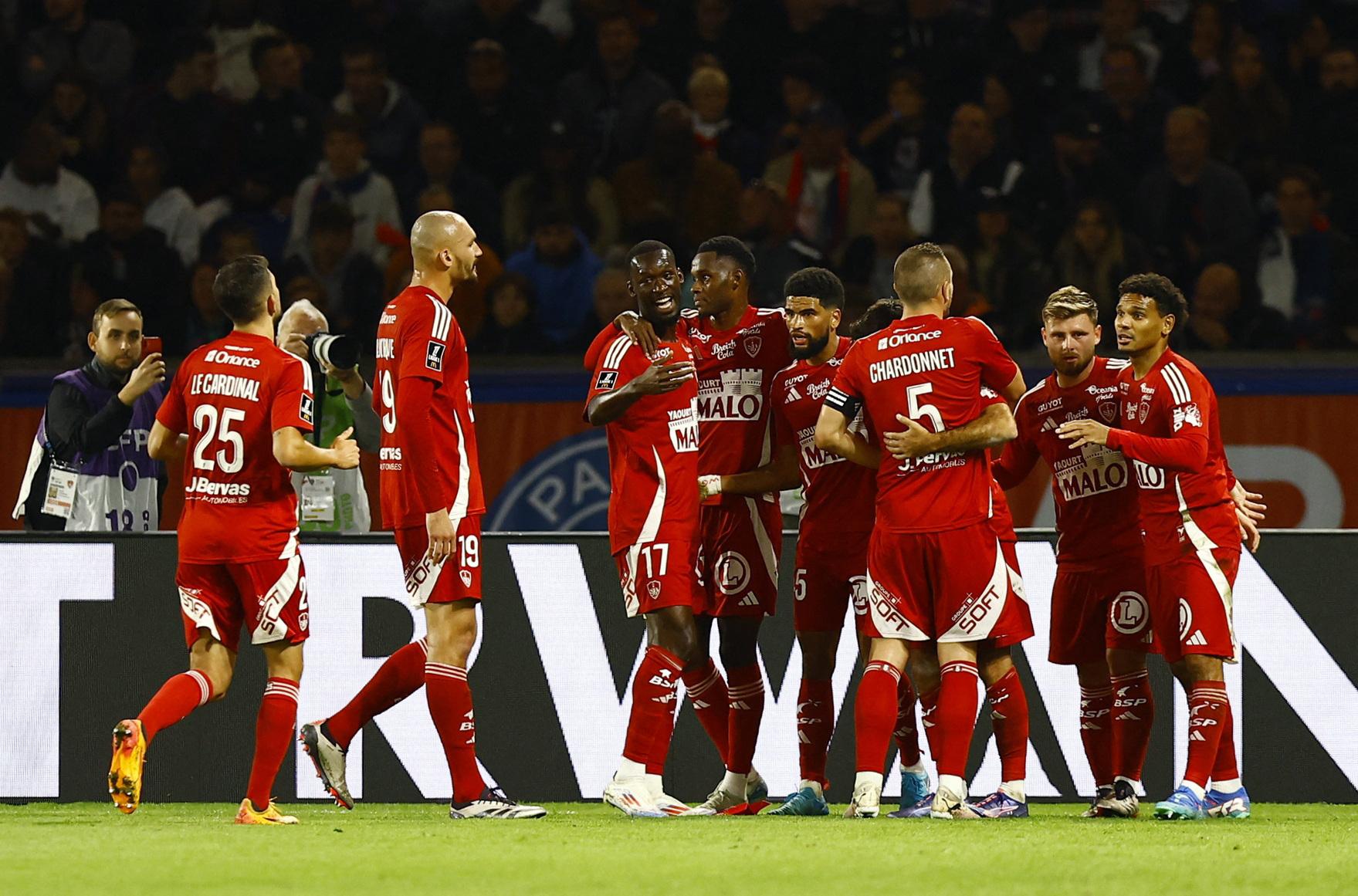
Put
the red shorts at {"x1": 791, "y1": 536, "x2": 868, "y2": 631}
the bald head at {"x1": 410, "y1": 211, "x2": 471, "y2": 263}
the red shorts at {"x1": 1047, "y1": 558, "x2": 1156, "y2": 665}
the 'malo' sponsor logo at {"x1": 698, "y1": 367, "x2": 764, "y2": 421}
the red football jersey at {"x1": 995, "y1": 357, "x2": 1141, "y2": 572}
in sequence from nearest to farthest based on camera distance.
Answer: the bald head at {"x1": 410, "y1": 211, "x2": 471, "y2": 263} < the red shorts at {"x1": 1047, "y1": 558, "x2": 1156, "y2": 665} < the red football jersey at {"x1": 995, "y1": 357, "x2": 1141, "y2": 572} < the red shorts at {"x1": 791, "y1": 536, "x2": 868, "y2": 631} < the 'malo' sponsor logo at {"x1": 698, "y1": 367, "x2": 764, "y2": 421}

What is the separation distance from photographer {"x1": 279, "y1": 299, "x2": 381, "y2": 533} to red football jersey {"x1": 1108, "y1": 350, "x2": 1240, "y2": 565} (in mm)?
3788

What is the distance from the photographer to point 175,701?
689cm

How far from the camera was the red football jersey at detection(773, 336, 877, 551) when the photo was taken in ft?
25.3

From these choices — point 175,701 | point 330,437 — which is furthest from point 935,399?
point 330,437

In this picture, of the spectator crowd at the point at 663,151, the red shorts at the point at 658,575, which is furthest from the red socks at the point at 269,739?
the spectator crowd at the point at 663,151

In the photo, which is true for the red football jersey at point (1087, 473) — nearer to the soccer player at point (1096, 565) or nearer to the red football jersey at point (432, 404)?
the soccer player at point (1096, 565)

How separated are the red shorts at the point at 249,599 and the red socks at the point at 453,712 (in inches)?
21.5

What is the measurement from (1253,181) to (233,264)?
8.75 m

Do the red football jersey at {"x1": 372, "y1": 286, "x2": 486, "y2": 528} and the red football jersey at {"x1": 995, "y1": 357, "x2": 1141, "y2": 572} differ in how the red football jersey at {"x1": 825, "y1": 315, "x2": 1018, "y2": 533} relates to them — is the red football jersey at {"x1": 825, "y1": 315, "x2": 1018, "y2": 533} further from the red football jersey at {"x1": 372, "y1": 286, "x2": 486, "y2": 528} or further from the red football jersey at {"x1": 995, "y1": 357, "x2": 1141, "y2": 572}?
the red football jersey at {"x1": 372, "y1": 286, "x2": 486, "y2": 528}

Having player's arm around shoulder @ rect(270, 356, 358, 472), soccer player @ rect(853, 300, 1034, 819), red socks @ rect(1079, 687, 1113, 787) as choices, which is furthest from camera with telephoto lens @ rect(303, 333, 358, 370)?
red socks @ rect(1079, 687, 1113, 787)

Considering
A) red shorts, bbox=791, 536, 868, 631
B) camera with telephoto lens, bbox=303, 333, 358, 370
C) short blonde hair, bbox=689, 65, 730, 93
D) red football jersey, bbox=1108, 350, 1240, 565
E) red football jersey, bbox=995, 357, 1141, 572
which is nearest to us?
red football jersey, bbox=1108, 350, 1240, 565

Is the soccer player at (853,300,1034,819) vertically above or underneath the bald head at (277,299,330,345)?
underneath

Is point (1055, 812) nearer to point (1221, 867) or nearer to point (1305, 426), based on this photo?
point (1221, 867)

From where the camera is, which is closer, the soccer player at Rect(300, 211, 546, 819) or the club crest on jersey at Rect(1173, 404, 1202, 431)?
the soccer player at Rect(300, 211, 546, 819)
